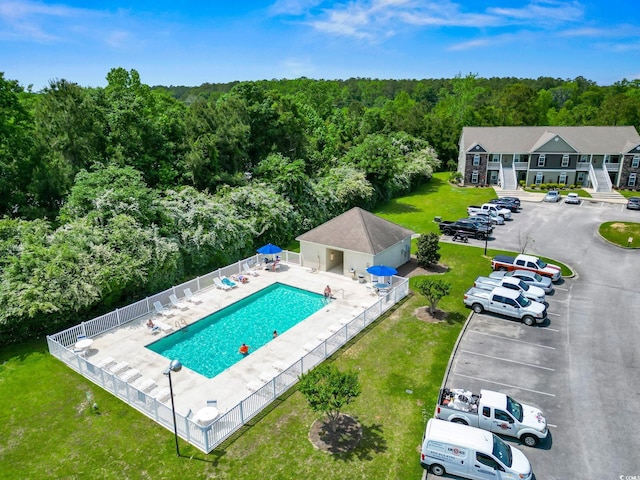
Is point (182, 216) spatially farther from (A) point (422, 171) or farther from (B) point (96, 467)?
(A) point (422, 171)

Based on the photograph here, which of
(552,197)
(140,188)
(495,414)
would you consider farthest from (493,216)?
(140,188)

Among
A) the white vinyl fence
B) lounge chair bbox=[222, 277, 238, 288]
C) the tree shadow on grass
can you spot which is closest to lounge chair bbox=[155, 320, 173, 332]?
the white vinyl fence

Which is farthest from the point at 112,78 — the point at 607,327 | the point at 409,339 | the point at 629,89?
the point at 629,89

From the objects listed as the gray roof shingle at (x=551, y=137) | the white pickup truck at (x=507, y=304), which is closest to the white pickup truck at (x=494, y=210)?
the gray roof shingle at (x=551, y=137)

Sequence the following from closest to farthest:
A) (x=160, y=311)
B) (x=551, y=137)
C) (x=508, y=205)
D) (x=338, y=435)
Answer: (x=338, y=435) < (x=160, y=311) < (x=508, y=205) < (x=551, y=137)

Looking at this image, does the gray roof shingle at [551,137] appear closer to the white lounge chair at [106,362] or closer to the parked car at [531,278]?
the parked car at [531,278]

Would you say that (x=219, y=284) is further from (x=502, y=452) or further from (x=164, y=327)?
(x=502, y=452)

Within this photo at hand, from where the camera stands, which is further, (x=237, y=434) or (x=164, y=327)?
(x=164, y=327)

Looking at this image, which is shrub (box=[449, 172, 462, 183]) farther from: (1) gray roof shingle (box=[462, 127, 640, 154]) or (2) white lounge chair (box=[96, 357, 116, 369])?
(2) white lounge chair (box=[96, 357, 116, 369])
